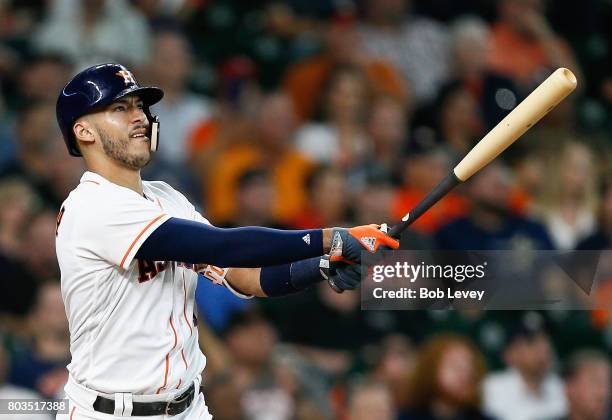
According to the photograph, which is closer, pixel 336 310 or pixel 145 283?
pixel 145 283

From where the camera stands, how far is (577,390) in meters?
6.09

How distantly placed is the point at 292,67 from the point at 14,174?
217 centimetres

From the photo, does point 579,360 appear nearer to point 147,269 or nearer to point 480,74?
point 480,74

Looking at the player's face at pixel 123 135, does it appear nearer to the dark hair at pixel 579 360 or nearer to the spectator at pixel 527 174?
the dark hair at pixel 579 360

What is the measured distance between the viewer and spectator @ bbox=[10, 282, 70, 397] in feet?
17.4

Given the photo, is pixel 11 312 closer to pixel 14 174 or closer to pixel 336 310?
pixel 14 174

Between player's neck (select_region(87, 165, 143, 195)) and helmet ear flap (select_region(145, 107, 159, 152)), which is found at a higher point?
helmet ear flap (select_region(145, 107, 159, 152))

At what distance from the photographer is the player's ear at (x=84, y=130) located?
12.0 ft

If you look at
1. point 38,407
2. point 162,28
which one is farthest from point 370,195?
point 38,407

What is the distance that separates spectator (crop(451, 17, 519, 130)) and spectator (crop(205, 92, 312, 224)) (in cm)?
136

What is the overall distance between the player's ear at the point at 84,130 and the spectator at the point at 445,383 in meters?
2.83

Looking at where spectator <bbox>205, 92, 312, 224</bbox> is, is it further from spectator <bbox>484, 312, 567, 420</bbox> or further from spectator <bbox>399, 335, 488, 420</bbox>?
spectator <bbox>484, 312, 567, 420</bbox>

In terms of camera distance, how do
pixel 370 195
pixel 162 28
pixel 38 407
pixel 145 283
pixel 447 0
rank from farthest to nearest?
pixel 447 0, pixel 162 28, pixel 370 195, pixel 38 407, pixel 145 283

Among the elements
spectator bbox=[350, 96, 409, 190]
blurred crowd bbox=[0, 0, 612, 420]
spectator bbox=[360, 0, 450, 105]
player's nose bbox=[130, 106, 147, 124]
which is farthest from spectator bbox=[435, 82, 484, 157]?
player's nose bbox=[130, 106, 147, 124]
